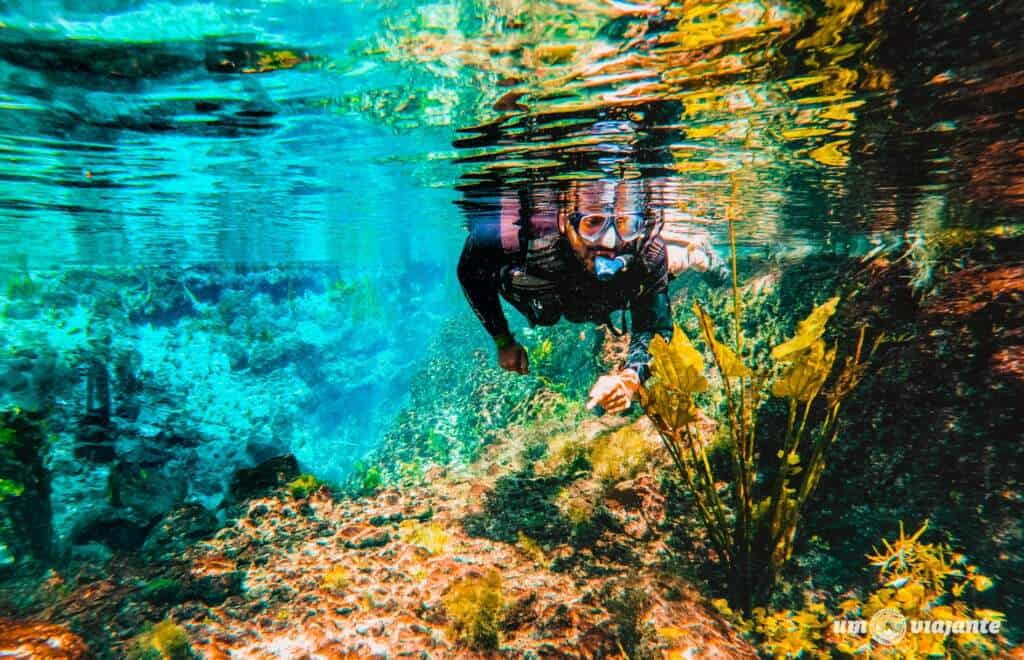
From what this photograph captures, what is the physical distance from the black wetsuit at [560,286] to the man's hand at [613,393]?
83 centimetres

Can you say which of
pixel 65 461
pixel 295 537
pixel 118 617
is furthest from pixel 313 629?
pixel 65 461

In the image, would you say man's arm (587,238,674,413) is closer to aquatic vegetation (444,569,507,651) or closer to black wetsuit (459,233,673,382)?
black wetsuit (459,233,673,382)

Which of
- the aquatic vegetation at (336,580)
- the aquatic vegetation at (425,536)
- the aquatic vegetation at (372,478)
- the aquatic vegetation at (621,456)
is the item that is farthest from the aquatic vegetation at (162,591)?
the aquatic vegetation at (372,478)

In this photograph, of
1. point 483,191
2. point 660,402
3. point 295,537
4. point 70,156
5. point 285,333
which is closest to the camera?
point 660,402

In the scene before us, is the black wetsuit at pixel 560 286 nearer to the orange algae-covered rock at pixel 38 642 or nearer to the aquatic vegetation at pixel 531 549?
the aquatic vegetation at pixel 531 549

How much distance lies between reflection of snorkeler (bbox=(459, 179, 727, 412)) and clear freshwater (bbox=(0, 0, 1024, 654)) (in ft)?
6.17

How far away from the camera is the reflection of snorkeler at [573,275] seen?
4379mm

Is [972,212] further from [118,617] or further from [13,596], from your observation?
[13,596]

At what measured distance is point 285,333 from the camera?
60.1 ft

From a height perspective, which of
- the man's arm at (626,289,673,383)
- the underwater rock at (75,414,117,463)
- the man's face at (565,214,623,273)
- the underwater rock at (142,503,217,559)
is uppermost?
the man's face at (565,214,623,273)

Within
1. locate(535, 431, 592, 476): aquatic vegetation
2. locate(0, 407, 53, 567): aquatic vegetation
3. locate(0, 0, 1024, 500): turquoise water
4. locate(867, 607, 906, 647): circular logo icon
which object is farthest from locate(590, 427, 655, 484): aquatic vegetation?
locate(0, 407, 53, 567): aquatic vegetation

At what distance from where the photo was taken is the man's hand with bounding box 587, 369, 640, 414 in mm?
3400

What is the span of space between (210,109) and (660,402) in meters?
7.32

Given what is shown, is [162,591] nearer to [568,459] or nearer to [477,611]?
[477,611]
